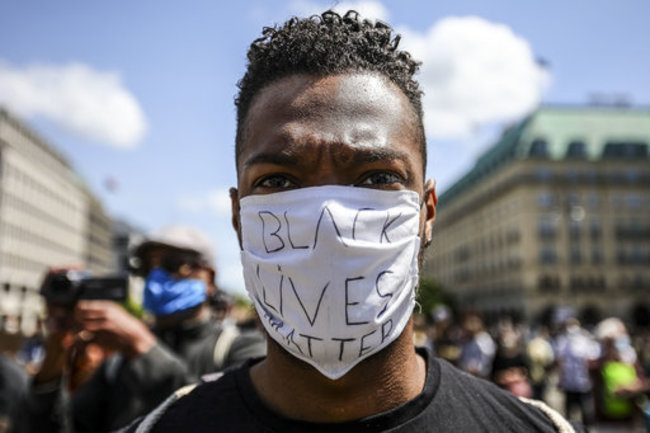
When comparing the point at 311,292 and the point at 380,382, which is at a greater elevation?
the point at 311,292

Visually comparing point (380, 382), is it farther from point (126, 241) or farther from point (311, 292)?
point (126, 241)

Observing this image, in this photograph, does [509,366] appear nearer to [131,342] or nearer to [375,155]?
[131,342]

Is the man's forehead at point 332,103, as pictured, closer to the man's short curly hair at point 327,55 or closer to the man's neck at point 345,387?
the man's short curly hair at point 327,55

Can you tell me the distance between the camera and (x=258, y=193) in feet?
5.90

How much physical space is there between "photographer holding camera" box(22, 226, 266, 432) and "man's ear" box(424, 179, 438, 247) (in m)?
1.37

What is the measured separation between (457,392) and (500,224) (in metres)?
76.9

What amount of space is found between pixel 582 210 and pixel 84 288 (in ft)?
228

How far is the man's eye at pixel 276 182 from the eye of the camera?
1.78 metres

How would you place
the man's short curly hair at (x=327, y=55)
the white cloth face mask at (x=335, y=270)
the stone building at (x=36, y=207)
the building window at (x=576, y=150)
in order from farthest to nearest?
the stone building at (x=36, y=207) → the building window at (x=576, y=150) → the man's short curly hair at (x=327, y=55) → the white cloth face mask at (x=335, y=270)

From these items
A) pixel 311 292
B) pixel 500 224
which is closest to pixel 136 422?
pixel 311 292

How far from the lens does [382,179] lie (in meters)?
1.77

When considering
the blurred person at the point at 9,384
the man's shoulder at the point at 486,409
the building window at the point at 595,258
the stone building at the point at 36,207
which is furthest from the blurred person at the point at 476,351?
the building window at the point at 595,258

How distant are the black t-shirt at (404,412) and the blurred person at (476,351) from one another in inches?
414

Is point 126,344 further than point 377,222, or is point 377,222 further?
point 126,344
